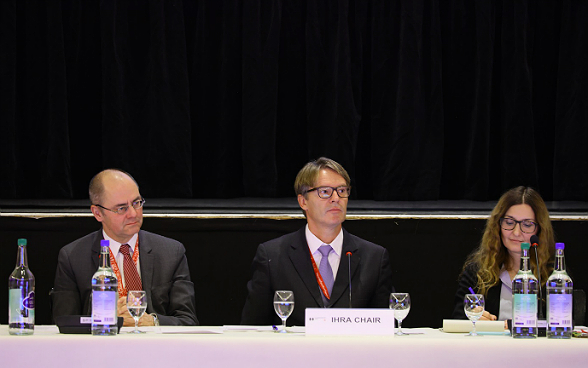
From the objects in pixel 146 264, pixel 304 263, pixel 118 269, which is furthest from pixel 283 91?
pixel 118 269

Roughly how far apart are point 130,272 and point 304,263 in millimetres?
719

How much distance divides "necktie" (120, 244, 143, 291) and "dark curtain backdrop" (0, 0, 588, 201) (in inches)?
31.5

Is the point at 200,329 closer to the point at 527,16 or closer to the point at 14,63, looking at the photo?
the point at 14,63

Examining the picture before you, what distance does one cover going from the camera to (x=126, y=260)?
9.36 feet

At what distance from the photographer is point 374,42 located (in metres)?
3.62

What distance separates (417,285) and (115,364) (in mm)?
2231

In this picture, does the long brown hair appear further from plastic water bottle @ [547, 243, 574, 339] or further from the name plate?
the name plate

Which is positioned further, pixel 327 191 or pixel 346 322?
pixel 327 191

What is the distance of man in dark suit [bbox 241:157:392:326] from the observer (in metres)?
2.79

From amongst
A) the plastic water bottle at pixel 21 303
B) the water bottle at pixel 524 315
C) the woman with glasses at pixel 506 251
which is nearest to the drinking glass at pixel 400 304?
the water bottle at pixel 524 315

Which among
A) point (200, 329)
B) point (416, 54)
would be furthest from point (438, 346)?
point (416, 54)

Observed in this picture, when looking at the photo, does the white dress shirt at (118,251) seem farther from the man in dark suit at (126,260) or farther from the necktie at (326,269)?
the necktie at (326,269)

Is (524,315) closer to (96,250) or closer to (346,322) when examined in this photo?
(346,322)

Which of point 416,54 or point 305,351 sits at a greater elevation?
point 416,54
